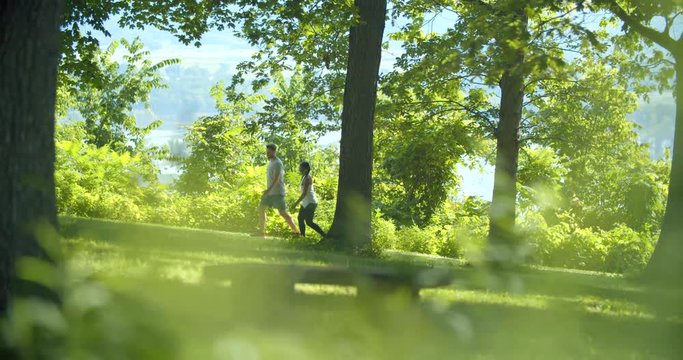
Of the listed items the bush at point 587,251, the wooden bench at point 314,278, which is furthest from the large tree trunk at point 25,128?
the bush at point 587,251

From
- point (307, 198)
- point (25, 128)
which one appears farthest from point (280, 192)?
point (25, 128)

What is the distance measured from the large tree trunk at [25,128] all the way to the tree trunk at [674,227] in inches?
463

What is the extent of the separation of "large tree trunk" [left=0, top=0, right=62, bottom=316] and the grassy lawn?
1.54 ft

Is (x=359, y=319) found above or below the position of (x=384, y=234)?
below

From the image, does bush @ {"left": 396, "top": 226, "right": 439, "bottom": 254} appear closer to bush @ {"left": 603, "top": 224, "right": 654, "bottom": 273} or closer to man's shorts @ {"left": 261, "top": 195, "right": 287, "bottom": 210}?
man's shorts @ {"left": 261, "top": 195, "right": 287, "bottom": 210}

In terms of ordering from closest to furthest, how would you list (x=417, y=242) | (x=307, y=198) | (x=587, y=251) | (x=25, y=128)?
(x=25, y=128), (x=307, y=198), (x=417, y=242), (x=587, y=251)

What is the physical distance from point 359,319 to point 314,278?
3.95 ft

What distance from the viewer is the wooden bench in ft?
20.1

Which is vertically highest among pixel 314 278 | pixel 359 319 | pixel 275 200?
pixel 275 200

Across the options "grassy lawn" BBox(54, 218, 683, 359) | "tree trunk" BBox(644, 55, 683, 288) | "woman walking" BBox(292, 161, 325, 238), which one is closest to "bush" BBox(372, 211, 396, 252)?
"woman walking" BBox(292, 161, 325, 238)

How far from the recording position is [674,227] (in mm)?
15297

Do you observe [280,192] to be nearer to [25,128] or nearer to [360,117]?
[360,117]

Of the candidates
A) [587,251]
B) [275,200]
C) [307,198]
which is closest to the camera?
[307,198]

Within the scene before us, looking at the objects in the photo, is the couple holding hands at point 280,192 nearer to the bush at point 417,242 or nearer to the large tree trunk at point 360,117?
the large tree trunk at point 360,117
